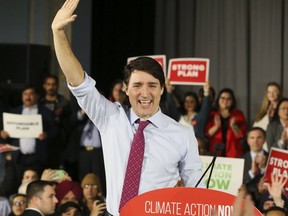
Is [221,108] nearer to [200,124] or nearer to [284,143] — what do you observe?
[200,124]

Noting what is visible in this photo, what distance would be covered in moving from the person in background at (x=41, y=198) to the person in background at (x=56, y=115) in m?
2.13

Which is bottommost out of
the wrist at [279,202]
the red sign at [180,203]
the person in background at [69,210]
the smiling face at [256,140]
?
the person in background at [69,210]

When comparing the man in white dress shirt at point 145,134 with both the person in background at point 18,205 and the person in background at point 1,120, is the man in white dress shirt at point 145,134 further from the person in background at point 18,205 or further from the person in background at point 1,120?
the person in background at point 1,120

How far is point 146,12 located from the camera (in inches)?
416

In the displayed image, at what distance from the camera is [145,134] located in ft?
11.1

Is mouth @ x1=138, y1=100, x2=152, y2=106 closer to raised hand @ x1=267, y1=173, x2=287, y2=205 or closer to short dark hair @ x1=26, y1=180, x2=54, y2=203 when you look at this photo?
short dark hair @ x1=26, y1=180, x2=54, y2=203

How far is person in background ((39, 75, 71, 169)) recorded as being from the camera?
8.47 meters

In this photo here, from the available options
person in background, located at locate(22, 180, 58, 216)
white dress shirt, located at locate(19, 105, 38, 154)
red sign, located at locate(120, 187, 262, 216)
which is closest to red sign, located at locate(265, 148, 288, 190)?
person in background, located at locate(22, 180, 58, 216)

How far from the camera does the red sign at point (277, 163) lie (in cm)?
688

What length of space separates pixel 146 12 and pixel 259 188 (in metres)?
4.03

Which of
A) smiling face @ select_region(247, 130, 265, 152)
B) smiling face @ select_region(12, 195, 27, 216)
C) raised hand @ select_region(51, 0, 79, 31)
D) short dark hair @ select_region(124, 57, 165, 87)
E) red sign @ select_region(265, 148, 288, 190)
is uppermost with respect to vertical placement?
raised hand @ select_region(51, 0, 79, 31)

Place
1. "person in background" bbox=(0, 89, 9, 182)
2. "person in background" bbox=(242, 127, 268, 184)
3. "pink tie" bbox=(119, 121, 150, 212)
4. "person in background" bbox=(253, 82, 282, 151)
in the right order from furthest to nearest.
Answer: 1. "person in background" bbox=(253, 82, 282, 151)
2. "person in background" bbox=(0, 89, 9, 182)
3. "person in background" bbox=(242, 127, 268, 184)
4. "pink tie" bbox=(119, 121, 150, 212)

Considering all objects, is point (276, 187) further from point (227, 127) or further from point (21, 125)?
point (21, 125)

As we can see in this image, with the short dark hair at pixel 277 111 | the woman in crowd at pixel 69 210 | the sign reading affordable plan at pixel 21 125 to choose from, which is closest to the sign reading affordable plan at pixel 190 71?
the short dark hair at pixel 277 111
